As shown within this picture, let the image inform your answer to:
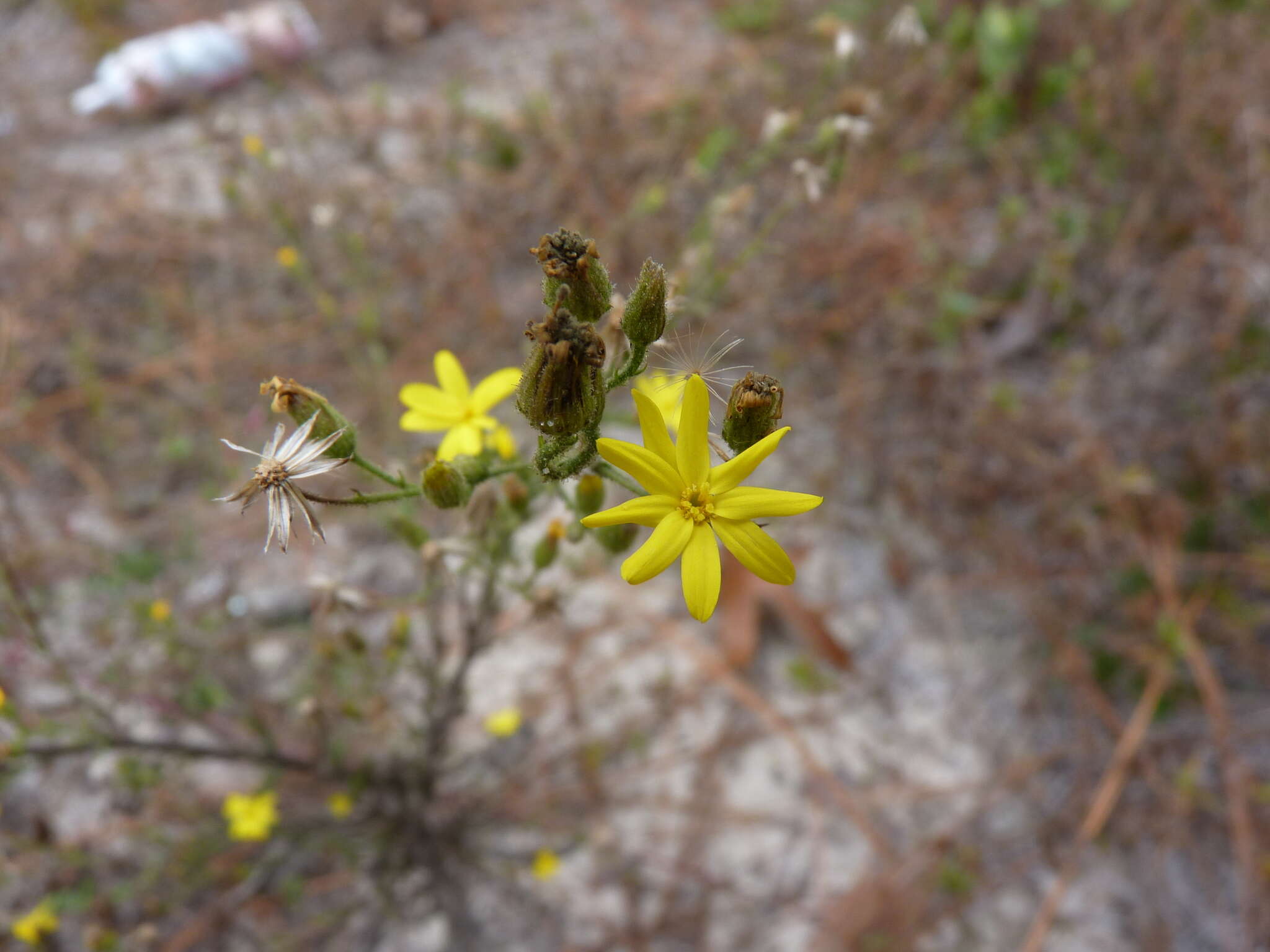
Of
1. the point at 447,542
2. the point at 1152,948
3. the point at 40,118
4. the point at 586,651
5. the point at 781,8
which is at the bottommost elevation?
the point at 1152,948

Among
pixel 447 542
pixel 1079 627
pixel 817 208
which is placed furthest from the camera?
pixel 817 208

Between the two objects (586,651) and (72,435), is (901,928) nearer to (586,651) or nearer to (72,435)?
(586,651)

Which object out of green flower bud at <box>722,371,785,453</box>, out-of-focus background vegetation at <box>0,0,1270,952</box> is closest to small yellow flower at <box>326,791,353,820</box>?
out-of-focus background vegetation at <box>0,0,1270,952</box>

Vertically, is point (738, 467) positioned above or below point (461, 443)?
below

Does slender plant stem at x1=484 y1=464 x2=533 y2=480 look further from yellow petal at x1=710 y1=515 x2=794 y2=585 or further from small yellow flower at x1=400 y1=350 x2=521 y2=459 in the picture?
yellow petal at x1=710 y1=515 x2=794 y2=585

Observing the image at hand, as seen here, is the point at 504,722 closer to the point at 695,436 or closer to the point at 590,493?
the point at 590,493

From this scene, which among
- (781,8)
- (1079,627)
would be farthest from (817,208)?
(1079,627)

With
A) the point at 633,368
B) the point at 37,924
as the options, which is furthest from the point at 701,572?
the point at 37,924
